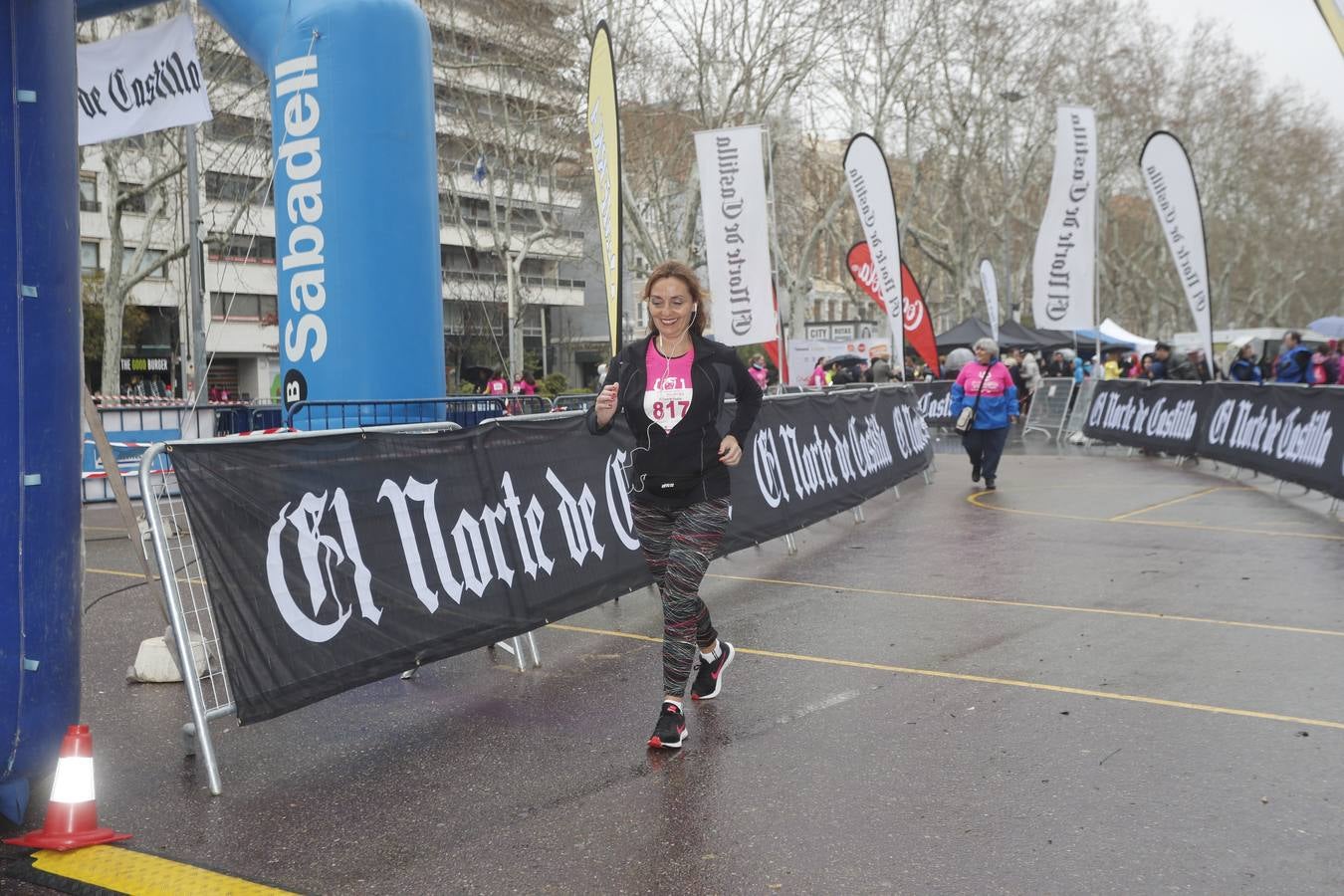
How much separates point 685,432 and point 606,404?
1.16ft

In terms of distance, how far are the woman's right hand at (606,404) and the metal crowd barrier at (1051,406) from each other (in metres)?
21.6

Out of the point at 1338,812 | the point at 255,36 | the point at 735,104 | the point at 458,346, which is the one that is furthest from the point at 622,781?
the point at 458,346

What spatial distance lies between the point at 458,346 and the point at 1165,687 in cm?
5887

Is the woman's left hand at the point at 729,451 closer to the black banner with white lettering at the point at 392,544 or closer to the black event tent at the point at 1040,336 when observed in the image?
the black banner with white lettering at the point at 392,544

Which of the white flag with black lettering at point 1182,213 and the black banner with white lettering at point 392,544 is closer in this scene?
the black banner with white lettering at point 392,544

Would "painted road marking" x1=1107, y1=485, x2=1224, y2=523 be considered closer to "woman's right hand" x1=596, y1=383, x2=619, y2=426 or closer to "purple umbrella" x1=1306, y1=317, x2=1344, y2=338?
"woman's right hand" x1=596, y1=383, x2=619, y2=426

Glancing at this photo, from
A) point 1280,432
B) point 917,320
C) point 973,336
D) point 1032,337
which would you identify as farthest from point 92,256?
point 1280,432

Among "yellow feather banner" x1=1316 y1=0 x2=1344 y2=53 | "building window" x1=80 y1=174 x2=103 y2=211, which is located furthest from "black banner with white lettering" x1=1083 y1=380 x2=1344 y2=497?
"building window" x1=80 y1=174 x2=103 y2=211

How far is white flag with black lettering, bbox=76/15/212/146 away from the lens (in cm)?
873

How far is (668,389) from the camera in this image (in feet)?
17.0

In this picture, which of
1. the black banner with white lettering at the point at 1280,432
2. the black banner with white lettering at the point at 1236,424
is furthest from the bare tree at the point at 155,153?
the black banner with white lettering at the point at 1280,432

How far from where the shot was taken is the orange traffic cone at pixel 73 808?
404 cm

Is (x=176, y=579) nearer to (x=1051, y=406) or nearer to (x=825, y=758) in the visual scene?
(x=825, y=758)

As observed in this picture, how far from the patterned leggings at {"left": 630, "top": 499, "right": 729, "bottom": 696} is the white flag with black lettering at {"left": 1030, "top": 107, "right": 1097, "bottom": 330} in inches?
698
